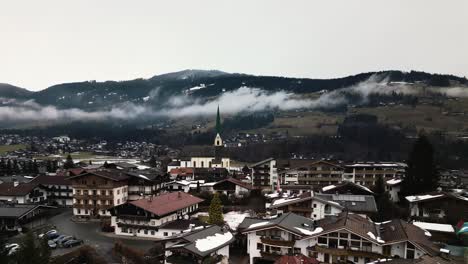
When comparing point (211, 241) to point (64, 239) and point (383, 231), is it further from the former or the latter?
point (64, 239)

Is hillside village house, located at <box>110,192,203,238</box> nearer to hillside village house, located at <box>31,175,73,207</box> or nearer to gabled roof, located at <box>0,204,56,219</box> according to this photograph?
gabled roof, located at <box>0,204,56,219</box>

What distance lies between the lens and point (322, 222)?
29.6m

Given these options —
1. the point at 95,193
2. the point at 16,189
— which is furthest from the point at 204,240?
the point at 16,189

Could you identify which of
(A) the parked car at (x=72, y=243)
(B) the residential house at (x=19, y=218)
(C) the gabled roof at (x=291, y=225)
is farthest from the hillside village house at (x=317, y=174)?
(B) the residential house at (x=19, y=218)

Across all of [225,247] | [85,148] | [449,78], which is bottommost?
[85,148]

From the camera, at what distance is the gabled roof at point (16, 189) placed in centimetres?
4842

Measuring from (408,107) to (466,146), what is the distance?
66018 mm

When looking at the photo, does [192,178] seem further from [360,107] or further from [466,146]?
[360,107]

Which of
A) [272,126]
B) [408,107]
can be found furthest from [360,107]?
[272,126]

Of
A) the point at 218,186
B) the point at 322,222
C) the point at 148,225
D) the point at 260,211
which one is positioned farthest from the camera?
the point at 218,186

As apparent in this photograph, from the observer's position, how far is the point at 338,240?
85.4 ft

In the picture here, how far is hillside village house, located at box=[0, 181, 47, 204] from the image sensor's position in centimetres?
4822

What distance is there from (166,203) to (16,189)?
81.0 ft

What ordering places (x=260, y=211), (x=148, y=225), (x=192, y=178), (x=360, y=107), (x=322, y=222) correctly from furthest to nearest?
(x=360, y=107) < (x=192, y=178) < (x=260, y=211) < (x=148, y=225) < (x=322, y=222)
